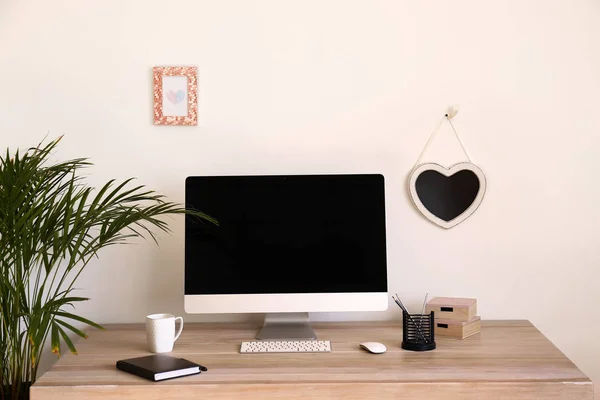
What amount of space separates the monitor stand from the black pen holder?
31 cm

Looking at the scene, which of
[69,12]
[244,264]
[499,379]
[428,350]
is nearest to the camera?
[499,379]

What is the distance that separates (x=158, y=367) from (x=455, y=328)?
1.01 metres

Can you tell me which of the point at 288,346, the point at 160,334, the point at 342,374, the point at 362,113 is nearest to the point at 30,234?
the point at 160,334

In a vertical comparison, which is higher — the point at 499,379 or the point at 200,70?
the point at 200,70

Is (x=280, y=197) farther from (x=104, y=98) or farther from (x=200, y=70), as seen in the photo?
(x=104, y=98)

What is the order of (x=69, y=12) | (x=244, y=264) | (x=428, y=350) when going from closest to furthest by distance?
(x=428, y=350), (x=244, y=264), (x=69, y=12)

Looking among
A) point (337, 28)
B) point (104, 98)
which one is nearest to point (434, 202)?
point (337, 28)

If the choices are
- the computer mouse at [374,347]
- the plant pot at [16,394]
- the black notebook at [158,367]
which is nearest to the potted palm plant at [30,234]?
the plant pot at [16,394]

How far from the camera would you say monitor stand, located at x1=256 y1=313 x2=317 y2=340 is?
2303mm

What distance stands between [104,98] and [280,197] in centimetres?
82

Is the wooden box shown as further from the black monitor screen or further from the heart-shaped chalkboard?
the heart-shaped chalkboard

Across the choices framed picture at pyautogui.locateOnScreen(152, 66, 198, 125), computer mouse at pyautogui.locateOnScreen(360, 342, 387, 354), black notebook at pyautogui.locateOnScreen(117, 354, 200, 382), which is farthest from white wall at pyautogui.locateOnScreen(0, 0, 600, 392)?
black notebook at pyautogui.locateOnScreen(117, 354, 200, 382)

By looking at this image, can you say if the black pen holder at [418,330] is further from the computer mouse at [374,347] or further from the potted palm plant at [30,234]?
the potted palm plant at [30,234]

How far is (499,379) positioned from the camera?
1.87m
